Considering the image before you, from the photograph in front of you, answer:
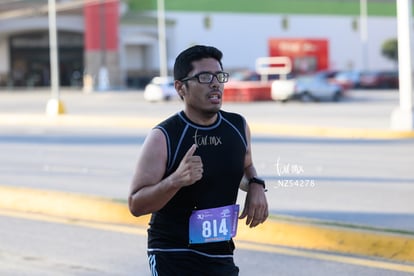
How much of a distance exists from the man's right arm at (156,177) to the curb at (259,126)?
57.1 feet

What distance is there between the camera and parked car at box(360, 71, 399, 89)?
2482 inches

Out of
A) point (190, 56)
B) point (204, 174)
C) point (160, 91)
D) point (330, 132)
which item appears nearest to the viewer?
point (204, 174)

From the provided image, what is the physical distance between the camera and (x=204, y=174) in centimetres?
388

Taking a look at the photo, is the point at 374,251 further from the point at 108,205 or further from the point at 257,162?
the point at 257,162

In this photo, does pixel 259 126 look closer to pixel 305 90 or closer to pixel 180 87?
pixel 180 87

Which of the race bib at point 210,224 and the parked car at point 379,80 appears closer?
the race bib at point 210,224

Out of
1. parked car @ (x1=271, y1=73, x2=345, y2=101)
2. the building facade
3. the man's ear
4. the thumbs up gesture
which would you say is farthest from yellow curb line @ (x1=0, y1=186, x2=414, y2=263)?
the building facade

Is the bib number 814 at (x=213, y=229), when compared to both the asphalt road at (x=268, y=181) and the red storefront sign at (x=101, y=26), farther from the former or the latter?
the red storefront sign at (x=101, y=26)

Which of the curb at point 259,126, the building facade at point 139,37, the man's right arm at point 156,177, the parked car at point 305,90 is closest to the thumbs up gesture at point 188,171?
the man's right arm at point 156,177

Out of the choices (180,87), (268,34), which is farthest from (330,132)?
(268,34)

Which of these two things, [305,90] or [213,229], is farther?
[305,90]

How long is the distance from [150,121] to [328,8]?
56.7 metres

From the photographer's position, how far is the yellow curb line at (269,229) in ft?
24.0

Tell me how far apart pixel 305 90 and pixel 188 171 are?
133ft
